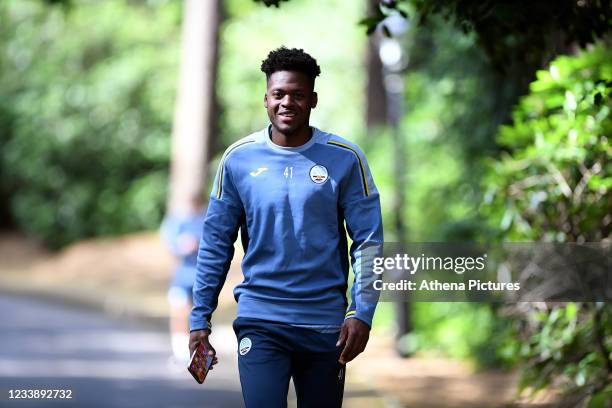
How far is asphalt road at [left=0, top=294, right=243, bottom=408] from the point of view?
10539 millimetres

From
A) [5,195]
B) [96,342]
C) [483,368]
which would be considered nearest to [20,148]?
[5,195]

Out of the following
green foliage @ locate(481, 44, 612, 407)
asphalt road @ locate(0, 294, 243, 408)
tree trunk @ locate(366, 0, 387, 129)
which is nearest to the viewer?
green foliage @ locate(481, 44, 612, 407)

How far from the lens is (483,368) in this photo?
12469 millimetres

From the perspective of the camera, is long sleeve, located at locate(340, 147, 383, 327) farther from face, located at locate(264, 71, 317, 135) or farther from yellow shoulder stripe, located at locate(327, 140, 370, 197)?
face, located at locate(264, 71, 317, 135)

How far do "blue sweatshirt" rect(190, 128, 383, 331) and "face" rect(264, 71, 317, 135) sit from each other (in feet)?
0.33

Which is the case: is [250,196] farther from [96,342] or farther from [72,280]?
[72,280]

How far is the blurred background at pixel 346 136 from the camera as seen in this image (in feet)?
25.8

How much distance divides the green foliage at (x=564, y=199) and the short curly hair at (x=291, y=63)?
8.67 ft

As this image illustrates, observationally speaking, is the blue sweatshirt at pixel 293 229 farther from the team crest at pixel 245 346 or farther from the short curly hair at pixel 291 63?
the short curly hair at pixel 291 63

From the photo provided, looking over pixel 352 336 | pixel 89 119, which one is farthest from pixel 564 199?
pixel 89 119

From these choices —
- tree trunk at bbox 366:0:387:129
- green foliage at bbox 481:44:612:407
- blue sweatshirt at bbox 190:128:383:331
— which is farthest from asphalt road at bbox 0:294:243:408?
tree trunk at bbox 366:0:387:129

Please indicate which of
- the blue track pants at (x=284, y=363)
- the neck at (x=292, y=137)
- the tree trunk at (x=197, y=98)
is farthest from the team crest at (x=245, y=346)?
the tree trunk at (x=197, y=98)

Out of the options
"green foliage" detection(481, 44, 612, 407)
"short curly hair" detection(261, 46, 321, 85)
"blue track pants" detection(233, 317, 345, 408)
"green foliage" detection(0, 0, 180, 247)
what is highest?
"green foliage" detection(0, 0, 180, 247)

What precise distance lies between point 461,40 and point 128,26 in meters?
19.8
